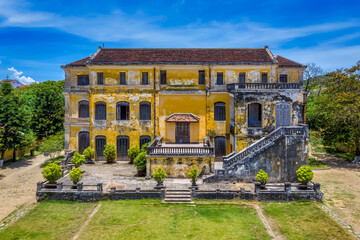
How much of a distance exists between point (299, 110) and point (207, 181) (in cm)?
1079

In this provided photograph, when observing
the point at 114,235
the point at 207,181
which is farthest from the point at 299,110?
the point at 114,235

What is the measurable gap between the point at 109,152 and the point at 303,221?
1863 centimetres

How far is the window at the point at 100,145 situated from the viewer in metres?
27.5

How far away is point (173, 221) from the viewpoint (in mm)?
14906

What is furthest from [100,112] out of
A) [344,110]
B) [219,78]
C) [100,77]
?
[344,110]

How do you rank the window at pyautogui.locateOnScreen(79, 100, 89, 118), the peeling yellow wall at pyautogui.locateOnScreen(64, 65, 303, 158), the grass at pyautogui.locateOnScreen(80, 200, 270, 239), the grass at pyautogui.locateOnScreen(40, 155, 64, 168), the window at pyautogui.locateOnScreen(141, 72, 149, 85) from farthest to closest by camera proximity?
1. the grass at pyautogui.locateOnScreen(40, 155, 64, 168)
2. the window at pyautogui.locateOnScreen(79, 100, 89, 118)
3. the window at pyautogui.locateOnScreen(141, 72, 149, 85)
4. the peeling yellow wall at pyautogui.locateOnScreen(64, 65, 303, 158)
5. the grass at pyautogui.locateOnScreen(80, 200, 270, 239)

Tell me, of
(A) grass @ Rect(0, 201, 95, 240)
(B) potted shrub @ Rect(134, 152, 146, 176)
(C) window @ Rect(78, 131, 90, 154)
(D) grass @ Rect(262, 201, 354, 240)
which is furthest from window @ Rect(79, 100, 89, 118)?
(D) grass @ Rect(262, 201, 354, 240)

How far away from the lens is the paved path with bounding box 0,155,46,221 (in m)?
18.1

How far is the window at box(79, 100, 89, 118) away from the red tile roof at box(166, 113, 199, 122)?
9173mm

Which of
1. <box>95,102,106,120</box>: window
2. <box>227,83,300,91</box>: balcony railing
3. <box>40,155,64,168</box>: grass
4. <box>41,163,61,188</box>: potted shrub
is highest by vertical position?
<box>227,83,300,91</box>: balcony railing

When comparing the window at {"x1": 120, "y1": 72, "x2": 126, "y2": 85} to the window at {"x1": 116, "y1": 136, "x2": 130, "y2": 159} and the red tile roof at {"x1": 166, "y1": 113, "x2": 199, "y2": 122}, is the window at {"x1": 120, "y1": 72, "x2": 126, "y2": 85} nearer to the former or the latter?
the window at {"x1": 116, "y1": 136, "x2": 130, "y2": 159}

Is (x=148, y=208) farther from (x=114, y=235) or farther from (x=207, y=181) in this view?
(x=207, y=181)

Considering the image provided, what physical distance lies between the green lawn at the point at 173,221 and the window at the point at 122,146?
1029cm

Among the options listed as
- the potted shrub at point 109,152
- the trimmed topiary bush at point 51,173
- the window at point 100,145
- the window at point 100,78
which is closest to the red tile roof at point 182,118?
the potted shrub at point 109,152
